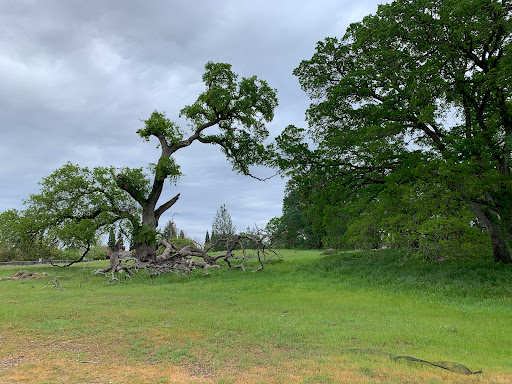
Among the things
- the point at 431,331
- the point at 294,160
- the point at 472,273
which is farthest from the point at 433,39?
the point at 431,331

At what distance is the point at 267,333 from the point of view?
7953mm

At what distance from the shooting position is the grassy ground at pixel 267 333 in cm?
546

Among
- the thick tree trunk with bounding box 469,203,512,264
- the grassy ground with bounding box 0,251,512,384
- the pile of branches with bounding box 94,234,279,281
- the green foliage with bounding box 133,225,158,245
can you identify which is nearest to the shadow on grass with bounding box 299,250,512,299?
the grassy ground with bounding box 0,251,512,384

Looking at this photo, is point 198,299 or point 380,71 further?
point 380,71

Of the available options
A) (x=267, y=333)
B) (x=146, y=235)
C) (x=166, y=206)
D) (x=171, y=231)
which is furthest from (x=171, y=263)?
(x=171, y=231)

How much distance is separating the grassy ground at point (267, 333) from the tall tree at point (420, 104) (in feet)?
15.0

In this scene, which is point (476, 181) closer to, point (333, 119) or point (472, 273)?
point (472, 273)

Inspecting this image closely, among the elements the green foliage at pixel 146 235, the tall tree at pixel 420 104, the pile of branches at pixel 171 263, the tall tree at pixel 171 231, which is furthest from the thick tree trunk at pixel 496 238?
the tall tree at pixel 171 231

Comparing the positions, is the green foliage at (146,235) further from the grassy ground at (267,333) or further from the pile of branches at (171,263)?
the grassy ground at (267,333)

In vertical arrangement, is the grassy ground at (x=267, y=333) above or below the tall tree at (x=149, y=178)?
below

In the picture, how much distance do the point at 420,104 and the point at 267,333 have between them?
1497cm

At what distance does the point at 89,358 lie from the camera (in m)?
6.14

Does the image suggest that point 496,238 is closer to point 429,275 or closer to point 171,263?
point 429,275

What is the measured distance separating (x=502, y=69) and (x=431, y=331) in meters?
12.4
